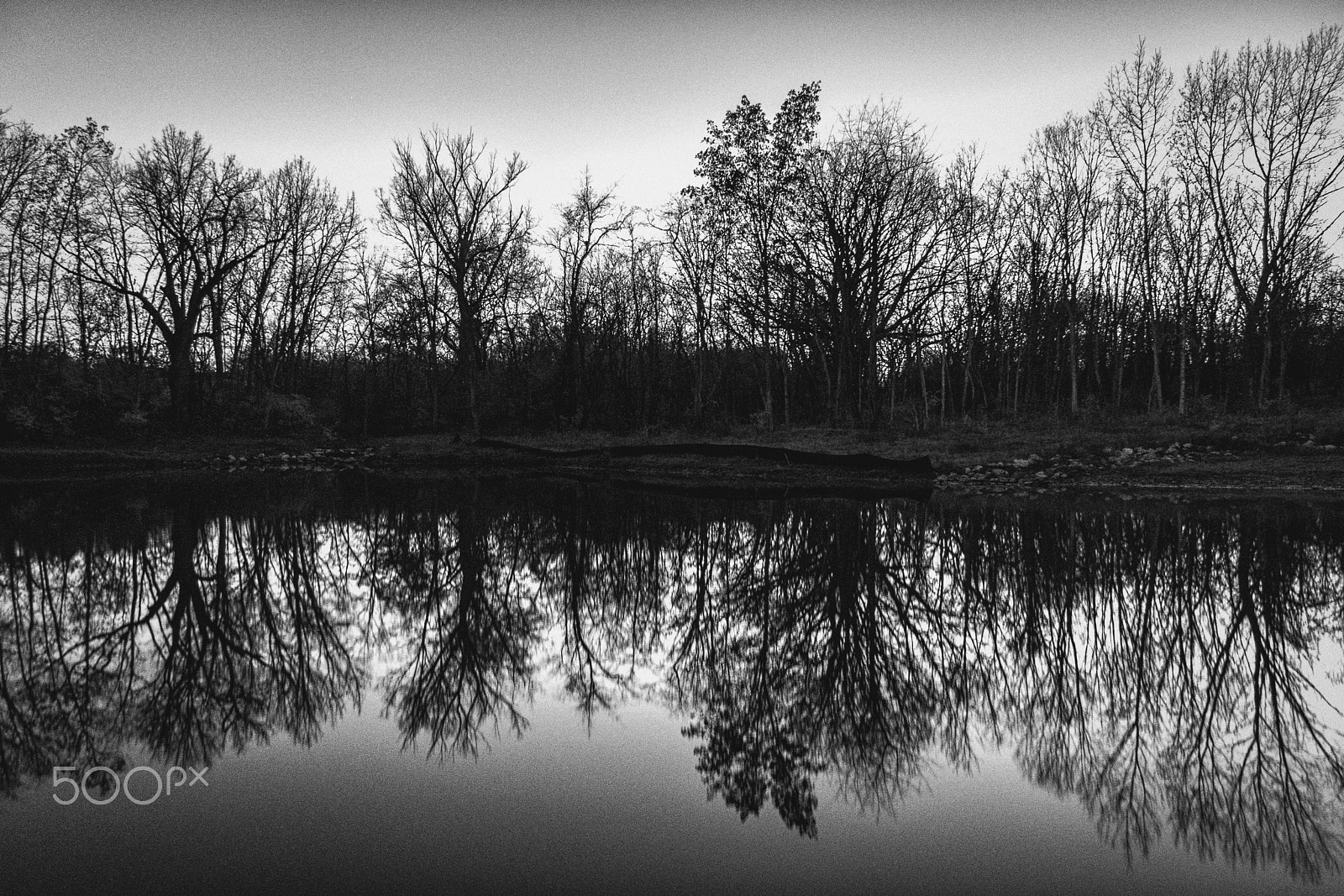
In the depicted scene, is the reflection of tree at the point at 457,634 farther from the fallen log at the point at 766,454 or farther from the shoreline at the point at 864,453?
the fallen log at the point at 766,454

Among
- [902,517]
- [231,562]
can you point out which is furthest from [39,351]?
[902,517]

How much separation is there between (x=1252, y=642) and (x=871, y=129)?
24815 millimetres

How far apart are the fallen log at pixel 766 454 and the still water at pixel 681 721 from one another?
1163cm

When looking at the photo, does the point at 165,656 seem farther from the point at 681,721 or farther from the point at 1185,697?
the point at 1185,697

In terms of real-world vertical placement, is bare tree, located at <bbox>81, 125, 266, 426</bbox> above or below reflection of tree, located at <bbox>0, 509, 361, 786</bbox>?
above

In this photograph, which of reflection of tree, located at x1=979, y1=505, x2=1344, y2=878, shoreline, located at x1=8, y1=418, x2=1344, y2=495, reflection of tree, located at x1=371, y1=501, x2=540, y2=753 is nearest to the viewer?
reflection of tree, located at x1=979, y1=505, x2=1344, y2=878

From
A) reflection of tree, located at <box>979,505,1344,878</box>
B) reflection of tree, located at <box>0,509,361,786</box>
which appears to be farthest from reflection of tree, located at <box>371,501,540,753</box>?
reflection of tree, located at <box>979,505,1344,878</box>

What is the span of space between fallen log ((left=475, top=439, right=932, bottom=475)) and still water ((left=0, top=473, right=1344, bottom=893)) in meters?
11.6

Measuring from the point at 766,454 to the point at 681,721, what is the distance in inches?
785

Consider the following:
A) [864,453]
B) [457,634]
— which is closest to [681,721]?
[457,634]

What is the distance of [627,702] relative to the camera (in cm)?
461

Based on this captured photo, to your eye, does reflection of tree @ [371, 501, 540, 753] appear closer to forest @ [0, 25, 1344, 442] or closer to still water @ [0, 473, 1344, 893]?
still water @ [0, 473, 1344, 893]

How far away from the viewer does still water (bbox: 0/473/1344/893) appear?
280cm

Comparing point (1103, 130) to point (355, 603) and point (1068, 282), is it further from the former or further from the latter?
point (355, 603)
